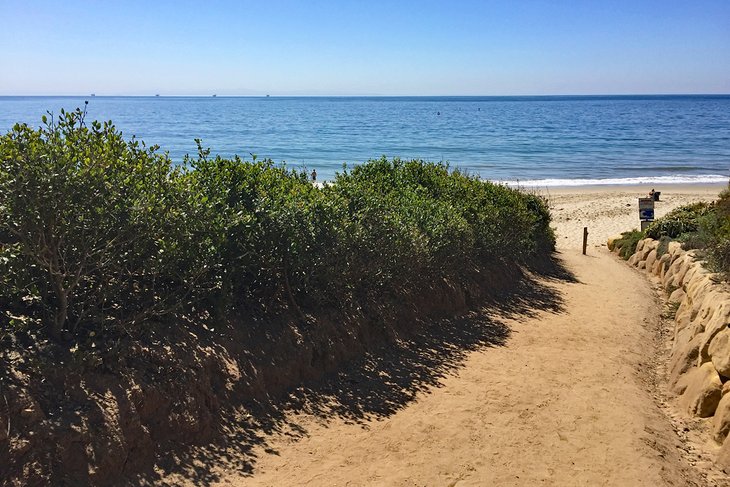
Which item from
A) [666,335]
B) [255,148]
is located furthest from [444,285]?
[255,148]

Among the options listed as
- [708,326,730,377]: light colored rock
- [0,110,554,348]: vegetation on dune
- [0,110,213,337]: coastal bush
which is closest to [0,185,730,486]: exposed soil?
[0,110,554,348]: vegetation on dune

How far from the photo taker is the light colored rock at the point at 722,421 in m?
6.88

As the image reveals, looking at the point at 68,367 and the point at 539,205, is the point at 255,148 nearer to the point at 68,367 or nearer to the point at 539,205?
the point at 539,205

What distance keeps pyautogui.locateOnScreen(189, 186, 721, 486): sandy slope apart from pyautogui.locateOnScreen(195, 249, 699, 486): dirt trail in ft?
0.04

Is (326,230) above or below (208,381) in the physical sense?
above

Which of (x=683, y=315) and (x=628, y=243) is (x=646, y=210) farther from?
(x=683, y=315)

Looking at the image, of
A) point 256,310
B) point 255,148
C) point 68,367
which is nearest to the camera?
point 68,367

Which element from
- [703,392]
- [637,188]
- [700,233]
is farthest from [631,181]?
[703,392]

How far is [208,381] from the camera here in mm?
6539

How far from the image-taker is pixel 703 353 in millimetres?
8195

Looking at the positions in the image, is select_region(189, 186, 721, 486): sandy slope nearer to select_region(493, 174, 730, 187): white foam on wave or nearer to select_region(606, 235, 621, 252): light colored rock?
select_region(606, 235, 621, 252): light colored rock

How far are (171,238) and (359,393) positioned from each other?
10.2ft

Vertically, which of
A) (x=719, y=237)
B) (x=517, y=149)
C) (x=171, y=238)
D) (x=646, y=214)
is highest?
(x=517, y=149)

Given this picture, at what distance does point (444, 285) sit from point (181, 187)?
616 cm
